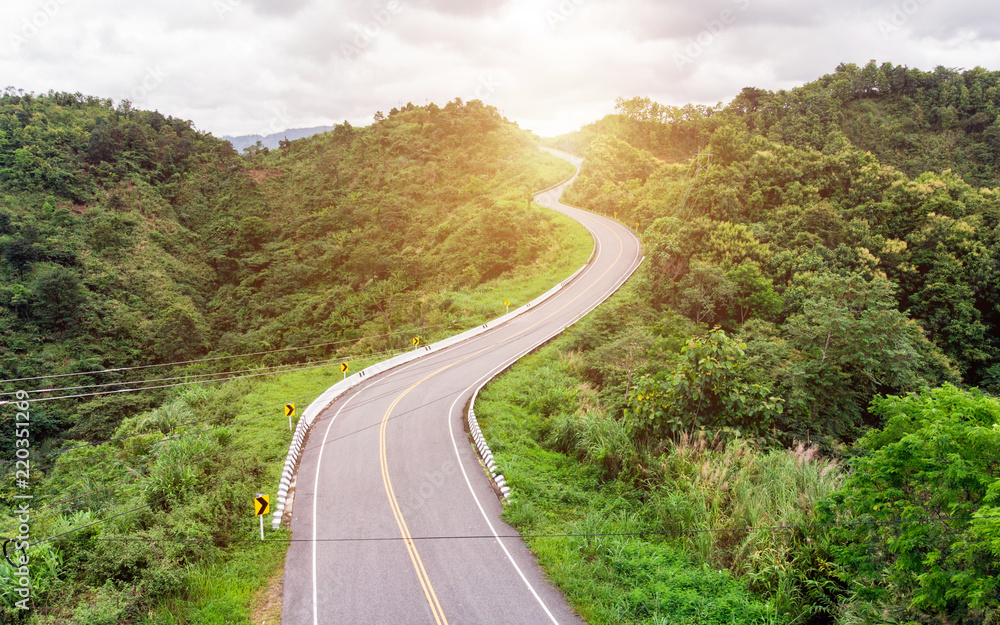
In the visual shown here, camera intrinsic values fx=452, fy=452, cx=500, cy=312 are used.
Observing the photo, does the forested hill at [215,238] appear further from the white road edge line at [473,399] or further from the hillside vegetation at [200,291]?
the white road edge line at [473,399]

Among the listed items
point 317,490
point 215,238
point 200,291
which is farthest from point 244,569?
point 215,238

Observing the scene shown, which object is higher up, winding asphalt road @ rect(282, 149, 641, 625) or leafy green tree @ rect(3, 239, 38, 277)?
leafy green tree @ rect(3, 239, 38, 277)

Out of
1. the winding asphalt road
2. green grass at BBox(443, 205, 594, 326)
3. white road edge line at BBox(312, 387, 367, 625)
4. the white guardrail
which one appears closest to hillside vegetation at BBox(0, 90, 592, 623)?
green grass at BBox(443, 205, 594, 326)

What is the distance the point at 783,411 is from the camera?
53.2ft

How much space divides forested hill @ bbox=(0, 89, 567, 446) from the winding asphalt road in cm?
1215

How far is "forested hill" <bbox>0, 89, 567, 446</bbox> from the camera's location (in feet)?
122

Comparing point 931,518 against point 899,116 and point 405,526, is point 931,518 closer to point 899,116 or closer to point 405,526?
point 405,526

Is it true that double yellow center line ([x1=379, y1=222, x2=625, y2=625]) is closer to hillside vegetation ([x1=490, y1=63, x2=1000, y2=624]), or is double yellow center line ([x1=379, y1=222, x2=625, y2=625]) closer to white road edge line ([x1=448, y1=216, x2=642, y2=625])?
white road edge line ([x1=448, y1=216, x2=642, y2=625])

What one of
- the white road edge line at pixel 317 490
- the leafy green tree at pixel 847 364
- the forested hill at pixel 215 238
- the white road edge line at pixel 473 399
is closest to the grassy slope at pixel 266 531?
the white road edge line at pixel 317 490

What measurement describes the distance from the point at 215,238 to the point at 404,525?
56543 millimetres

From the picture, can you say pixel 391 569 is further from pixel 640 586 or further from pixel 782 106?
pixel 782 106

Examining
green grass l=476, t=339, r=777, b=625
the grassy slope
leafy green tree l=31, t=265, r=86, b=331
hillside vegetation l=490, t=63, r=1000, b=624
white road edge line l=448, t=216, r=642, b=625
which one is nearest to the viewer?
hillside vegetation l=490, t=63, r=1000, b=624

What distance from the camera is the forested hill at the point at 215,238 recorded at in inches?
1465

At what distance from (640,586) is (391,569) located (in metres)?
6.26
